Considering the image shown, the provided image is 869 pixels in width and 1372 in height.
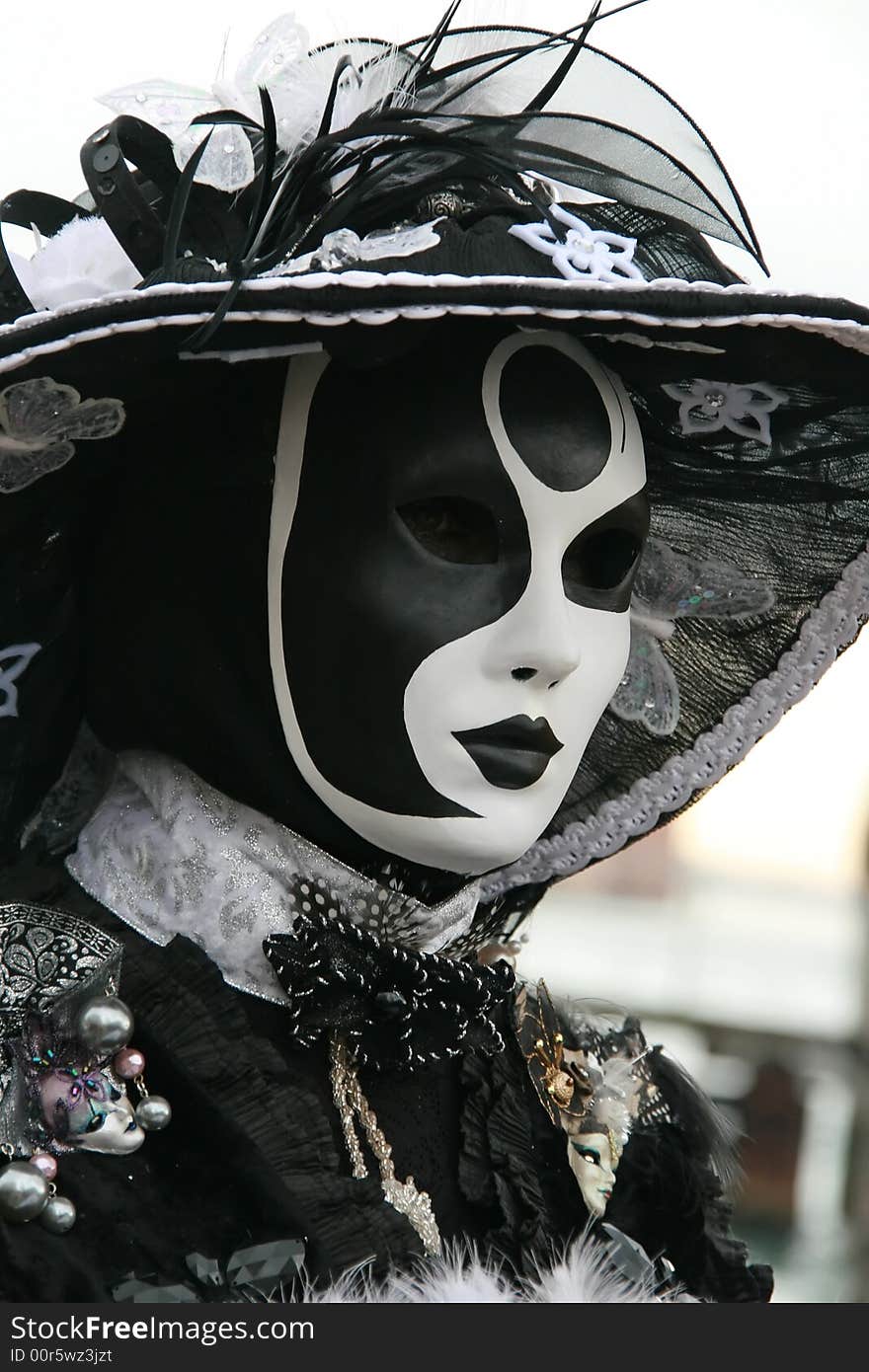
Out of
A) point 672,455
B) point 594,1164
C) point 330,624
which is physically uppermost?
point 672,455

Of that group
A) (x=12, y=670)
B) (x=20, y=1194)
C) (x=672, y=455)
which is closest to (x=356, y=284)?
(x=12, y=670)

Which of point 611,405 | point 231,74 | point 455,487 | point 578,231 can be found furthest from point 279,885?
point 231,74

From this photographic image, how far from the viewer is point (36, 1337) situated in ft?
4.24

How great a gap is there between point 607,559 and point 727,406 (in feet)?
0.89

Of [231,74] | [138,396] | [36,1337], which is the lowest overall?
[36,1337]

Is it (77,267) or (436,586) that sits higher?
(77,267)

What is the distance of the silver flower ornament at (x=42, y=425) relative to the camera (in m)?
1.49

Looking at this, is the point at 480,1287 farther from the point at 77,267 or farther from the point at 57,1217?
the point at 77,267

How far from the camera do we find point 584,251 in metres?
1.54

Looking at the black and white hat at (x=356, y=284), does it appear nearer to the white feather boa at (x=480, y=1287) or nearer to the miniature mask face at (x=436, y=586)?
the miniature mask face at (x=436, y=586)

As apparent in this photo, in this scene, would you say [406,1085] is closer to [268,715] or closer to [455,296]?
[268,715]

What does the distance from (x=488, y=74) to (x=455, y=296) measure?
1.41ft

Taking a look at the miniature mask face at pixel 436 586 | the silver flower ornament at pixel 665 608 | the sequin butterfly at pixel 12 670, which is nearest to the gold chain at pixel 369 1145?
the miniature mask face at pixel 436 586

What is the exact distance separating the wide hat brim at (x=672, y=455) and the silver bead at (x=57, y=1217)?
43 centimetres
